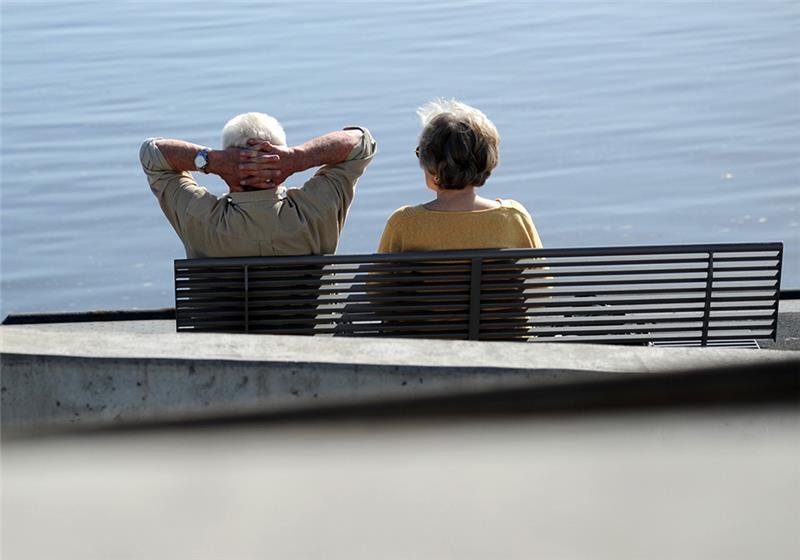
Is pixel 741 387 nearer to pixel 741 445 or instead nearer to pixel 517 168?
pixel 741 445

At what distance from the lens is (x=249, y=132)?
183 inches

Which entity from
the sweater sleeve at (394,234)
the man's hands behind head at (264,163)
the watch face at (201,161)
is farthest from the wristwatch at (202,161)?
the sweater sleeve at (394,234)

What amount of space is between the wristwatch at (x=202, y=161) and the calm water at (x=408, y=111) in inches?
242

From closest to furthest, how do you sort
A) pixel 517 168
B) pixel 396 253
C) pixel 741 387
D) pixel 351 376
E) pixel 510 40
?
pixel 741 387 < pixel 351 376 < pixel 396 253 < pixel 517 168 < pixel 510 40

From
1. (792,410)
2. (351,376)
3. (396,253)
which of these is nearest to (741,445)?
(792,410)

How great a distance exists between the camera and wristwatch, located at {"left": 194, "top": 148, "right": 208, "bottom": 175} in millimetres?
4637

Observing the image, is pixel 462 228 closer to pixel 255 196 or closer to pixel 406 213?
pixel 406 213

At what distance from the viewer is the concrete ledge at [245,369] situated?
3260mm

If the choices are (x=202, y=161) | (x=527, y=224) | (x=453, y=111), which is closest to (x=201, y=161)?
(x=202, y=161)

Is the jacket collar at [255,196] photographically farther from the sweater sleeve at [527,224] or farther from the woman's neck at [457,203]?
the sweater sleeve at [527,224]

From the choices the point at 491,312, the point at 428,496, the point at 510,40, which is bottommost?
the point at 491,312

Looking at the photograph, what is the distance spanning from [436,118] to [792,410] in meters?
3.85

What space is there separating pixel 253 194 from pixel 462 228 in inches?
28.0

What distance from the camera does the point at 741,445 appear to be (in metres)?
0.71
